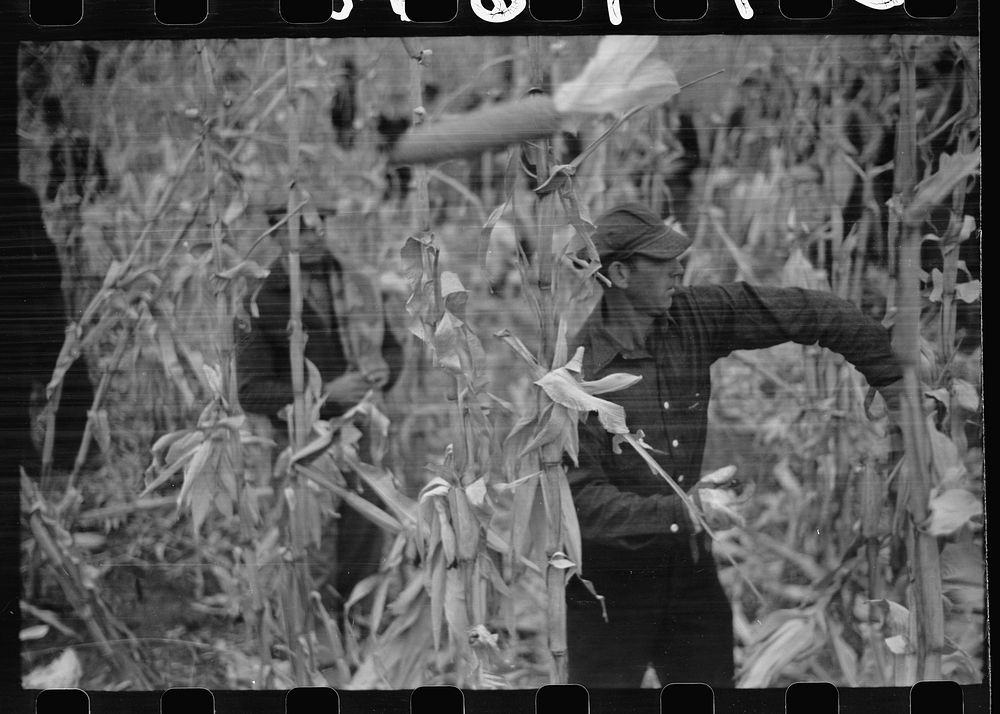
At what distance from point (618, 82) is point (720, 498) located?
0.69m

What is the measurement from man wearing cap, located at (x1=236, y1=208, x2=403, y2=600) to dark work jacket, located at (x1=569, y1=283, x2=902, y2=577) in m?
0.35

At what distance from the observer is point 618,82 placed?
Result: 5.51ft

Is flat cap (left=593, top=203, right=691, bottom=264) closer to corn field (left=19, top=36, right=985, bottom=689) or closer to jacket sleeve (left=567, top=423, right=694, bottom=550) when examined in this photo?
corn field (left=19, top=36, right=985, bottom=689)

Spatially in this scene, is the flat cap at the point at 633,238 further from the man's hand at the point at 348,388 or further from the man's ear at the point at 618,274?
the man's hand at the point at 348,388

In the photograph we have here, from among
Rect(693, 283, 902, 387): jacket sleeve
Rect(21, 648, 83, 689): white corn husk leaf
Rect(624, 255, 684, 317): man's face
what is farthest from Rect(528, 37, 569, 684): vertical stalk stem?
Rect(21, 648, 83, 689): white corn husk leaf

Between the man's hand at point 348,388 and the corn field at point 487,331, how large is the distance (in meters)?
0.02

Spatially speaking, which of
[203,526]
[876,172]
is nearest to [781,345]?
[876,172]

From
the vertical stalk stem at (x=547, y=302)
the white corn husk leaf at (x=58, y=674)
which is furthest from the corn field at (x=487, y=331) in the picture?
the white corn husk leaf at (x=58, y=674)

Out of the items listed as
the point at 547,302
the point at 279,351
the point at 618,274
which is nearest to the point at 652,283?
the point at 618,274

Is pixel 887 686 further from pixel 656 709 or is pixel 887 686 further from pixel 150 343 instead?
pixel 150 343

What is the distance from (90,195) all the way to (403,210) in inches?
20.5

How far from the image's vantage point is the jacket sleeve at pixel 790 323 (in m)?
1.68

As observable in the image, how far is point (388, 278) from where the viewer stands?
1.70m

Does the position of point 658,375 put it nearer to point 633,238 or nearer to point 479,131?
point 633,238
